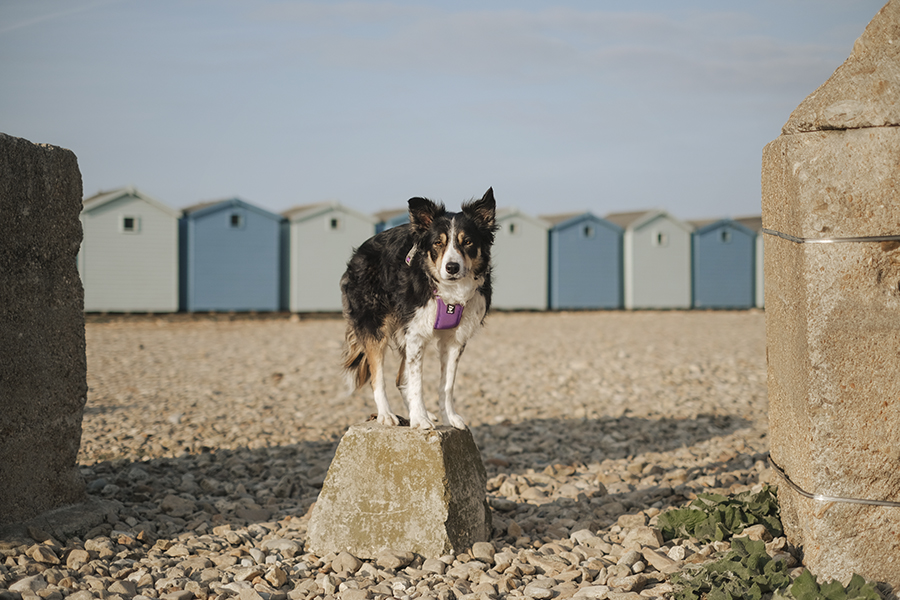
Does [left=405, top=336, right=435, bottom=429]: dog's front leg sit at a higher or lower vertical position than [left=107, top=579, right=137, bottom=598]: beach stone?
higher

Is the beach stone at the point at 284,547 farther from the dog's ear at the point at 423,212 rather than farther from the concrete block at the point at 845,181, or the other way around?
the concrete block at the point at 845,181

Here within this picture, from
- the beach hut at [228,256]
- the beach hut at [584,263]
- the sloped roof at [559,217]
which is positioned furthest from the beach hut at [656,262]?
the beach hut at [228,256]

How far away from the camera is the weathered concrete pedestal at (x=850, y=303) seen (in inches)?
125

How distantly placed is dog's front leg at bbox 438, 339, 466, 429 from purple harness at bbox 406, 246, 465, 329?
0.21 m

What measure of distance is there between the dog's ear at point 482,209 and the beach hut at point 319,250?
674 inches

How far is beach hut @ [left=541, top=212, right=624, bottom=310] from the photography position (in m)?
23.7

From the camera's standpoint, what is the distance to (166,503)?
15.9 feet

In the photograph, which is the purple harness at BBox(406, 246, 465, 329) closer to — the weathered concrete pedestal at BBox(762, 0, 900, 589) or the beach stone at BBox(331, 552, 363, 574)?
the beach stone at BBox(331, 552, 363, 574)

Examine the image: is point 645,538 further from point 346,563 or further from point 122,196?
point 122,196

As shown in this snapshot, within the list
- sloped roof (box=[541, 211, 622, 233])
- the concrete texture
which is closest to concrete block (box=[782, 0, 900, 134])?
the concrete texture

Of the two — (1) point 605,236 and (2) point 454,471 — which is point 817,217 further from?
(1) point 605,236

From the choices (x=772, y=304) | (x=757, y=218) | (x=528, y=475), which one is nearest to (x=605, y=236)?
(x=757, y=218)

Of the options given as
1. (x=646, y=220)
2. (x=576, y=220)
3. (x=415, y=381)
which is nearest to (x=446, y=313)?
(x=415, y=381)

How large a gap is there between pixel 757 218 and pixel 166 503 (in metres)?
31.0
